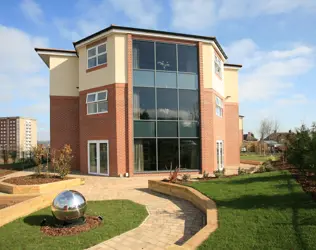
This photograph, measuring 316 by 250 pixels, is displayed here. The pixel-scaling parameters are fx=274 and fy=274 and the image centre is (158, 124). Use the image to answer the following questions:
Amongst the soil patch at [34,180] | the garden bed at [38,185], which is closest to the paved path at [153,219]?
the garden bed at [38,185]

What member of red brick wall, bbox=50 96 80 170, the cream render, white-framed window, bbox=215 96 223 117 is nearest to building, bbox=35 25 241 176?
white-framed window, bbox=215 96 223 117

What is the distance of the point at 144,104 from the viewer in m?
15.9

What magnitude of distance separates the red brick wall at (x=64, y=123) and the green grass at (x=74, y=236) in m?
11.0

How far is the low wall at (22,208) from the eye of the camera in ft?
21.6

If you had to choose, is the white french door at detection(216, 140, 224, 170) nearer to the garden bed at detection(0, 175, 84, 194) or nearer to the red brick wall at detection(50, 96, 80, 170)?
the garden bed at detection(0, 175, 84, 194)

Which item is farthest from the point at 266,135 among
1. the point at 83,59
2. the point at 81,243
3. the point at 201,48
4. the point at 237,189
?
the point at 81,243

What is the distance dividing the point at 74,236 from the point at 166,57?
12619 mm

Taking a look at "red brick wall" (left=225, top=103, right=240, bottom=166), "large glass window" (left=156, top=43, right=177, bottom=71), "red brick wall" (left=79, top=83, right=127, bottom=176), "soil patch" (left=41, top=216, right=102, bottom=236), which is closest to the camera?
"soil patch" (left=41, top=216, right=102, bottom=236)

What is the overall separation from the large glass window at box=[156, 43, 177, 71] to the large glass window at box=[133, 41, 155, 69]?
1.19 feet

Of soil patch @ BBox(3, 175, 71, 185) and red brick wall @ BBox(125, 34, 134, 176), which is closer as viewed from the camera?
soil patch @ BBox(3, 175, 71, 185)

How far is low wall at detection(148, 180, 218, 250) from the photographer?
4.73 metres

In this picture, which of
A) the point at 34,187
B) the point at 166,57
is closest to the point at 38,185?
the point at 34,187

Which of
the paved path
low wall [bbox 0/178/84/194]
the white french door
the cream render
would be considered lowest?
the paved path

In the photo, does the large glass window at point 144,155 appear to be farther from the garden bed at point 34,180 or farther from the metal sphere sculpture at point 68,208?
the metal sphere sculpture at point 68,208
